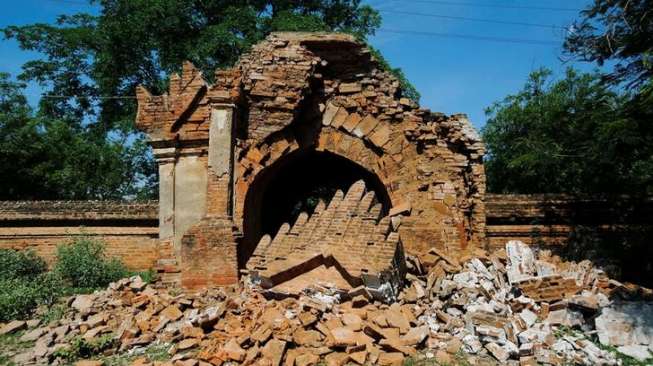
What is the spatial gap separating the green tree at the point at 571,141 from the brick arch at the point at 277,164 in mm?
2728

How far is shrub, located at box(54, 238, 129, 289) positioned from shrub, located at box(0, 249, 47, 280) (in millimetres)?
810

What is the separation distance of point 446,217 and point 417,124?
1993 millimetres

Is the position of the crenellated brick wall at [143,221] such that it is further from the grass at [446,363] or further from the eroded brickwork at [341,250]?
the grass at [446,363]

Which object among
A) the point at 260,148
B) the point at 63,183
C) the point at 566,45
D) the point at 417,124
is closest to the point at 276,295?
the point at 260,148

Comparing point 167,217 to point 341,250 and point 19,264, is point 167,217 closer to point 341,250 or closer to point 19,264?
point 19,264

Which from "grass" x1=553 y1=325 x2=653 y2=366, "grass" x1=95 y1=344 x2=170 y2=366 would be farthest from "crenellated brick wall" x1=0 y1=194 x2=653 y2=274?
"grass" x1=95 y1=344 x2=170 y2=366

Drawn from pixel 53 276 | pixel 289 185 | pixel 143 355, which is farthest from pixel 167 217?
pixel 289 185

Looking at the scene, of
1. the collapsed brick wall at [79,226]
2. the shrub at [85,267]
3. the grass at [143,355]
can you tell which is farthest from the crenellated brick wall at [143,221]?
the grass at [143,355]

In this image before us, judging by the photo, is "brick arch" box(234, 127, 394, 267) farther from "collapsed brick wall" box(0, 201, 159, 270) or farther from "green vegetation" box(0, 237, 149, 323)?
"collapsed brick wall" box(0, 201, 159, 270)

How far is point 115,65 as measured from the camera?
1769cm

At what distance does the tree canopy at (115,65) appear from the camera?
16.5 metres

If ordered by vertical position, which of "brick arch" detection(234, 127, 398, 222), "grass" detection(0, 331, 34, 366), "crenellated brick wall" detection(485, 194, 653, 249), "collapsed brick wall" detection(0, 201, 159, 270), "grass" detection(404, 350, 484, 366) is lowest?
"grass" detection(0, 331, 34, 366)

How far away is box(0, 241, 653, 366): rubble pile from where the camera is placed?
221 inches

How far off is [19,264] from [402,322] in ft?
27.5
